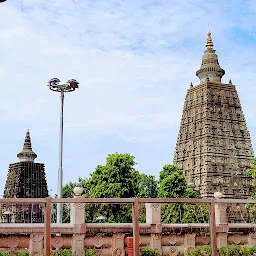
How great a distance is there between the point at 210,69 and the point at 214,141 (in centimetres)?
1298

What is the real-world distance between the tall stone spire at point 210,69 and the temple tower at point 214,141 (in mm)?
152

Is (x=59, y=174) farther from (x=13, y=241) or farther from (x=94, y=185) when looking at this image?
(x=94, y=185)

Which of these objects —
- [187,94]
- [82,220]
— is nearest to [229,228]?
[82,220]

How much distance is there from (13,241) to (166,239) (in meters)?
5.67

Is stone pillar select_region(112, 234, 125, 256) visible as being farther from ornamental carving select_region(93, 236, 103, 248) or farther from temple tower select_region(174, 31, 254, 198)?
temple tower select_region(174, 31, 254, 198)

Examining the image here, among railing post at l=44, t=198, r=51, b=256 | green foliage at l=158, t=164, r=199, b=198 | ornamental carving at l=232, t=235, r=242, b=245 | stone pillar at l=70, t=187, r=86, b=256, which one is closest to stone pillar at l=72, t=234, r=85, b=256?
stone pillar at l=70, t=187, r=86, b=256

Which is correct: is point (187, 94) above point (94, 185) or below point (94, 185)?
above

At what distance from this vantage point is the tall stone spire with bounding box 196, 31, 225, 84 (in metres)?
76.1

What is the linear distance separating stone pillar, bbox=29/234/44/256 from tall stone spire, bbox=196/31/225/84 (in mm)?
60505

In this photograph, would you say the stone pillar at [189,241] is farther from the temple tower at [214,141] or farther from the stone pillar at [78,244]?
the temple tower at [214,141]

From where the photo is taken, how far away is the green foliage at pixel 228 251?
719 inches

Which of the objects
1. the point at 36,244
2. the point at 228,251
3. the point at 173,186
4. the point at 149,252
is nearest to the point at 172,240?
the point at 149,252

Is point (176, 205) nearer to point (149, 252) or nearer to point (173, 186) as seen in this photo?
point (173, 186)

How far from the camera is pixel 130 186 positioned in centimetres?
4566
